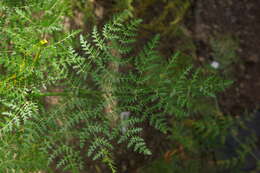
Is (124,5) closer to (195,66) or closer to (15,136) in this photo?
(195,66)

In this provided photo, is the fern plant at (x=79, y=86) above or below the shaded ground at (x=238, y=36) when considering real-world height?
above

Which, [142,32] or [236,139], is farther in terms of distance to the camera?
[236,139]

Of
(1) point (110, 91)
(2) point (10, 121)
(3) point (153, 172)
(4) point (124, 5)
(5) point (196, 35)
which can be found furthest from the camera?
(5) point (196, 35)

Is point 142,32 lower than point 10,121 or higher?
lower

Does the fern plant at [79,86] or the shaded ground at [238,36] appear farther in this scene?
the shaded ground at [238,36]

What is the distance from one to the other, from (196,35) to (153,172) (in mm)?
1478

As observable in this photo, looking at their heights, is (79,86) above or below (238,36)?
above

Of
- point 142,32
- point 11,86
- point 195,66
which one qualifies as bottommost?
point 195,66

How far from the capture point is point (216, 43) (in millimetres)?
3336

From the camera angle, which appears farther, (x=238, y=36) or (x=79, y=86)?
(x=238, y=36)

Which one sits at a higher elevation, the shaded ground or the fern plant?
the fern plant

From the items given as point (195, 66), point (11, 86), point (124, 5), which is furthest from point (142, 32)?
point (11, 86)

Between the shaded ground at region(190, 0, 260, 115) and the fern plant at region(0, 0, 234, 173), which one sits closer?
the fern plant at region(0, 0, 234, 173)

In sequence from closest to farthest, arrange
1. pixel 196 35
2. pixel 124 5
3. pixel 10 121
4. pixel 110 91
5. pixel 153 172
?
1. pixel 10 121
2. pixel 110 91
3. pixel 124 5
4. pixel 153 172
5. pixel 196 35
